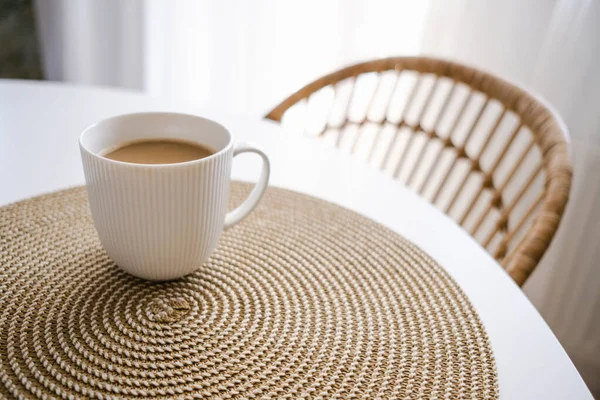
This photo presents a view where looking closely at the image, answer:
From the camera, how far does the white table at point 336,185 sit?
386 millimetres

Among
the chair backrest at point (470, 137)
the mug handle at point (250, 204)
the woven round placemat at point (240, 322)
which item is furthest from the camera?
the chair backrest at point (470, 137)

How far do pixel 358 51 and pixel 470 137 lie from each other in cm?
67

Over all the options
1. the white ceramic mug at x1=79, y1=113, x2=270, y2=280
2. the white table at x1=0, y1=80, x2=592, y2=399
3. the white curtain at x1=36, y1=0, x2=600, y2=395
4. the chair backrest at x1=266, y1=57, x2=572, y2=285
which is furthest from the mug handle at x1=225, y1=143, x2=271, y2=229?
the white curtain at x1=36, y1=0, x2=600, y2=395

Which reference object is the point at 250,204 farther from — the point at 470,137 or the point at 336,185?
the point at 470,137

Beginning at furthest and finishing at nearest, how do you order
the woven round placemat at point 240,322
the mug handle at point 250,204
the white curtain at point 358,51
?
the white curtain at point 358,51 < the mug handle at point 250,204 < the woven round placemat at point 240,322

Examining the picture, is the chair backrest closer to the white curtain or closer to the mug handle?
the white curtain

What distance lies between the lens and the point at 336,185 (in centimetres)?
61

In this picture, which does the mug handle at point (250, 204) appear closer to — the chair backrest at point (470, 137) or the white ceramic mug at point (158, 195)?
the white ceramic mug at point (158, 195)

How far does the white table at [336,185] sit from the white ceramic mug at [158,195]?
0.18 meters

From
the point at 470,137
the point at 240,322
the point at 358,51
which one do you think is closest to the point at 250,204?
the point at 240,322

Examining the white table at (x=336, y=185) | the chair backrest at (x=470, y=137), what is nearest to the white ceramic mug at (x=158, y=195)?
the white table at (x=336, y=185)

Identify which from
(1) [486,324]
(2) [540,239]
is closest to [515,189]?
(2) [540,239]

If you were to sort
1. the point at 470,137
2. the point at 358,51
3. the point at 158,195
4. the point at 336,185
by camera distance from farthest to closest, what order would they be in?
1. the point at 358,51
2. the point at 470,137
3. the point at 336,185
4. the point at 158,195

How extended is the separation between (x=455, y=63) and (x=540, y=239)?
343 millimetres
